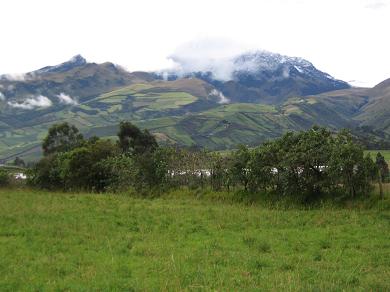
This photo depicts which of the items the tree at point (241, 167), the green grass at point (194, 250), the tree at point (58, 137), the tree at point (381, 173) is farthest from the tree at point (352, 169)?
the tree at point (58, 137)

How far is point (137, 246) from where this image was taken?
17.9 m

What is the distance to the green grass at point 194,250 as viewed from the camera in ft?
42.7

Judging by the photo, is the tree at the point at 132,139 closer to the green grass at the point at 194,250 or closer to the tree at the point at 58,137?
the tree at the point at 58,137

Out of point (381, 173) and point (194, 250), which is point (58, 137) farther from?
point (194, 250)

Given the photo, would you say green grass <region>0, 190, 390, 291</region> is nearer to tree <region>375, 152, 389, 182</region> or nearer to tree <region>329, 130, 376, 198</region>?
tree <region>329, 130, 376, 198</region>

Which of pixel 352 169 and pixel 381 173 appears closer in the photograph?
pixel 352 169

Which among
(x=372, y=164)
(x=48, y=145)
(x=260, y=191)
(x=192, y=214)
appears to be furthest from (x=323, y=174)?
(x=48, y=145)

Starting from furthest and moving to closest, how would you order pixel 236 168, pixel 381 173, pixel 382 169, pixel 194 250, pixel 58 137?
pixel 58 137 → pixel 382 169 → pixel 381 173 → pixel 236 168 → pixel 194 250

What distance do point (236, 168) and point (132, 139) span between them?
40.8m

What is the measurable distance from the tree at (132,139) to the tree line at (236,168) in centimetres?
17

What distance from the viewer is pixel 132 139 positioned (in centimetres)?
7688

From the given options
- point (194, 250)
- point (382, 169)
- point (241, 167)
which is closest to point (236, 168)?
point (241, 167)

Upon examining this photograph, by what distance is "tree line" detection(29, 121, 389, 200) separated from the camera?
29.9 metres

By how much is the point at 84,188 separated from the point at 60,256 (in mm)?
39369
